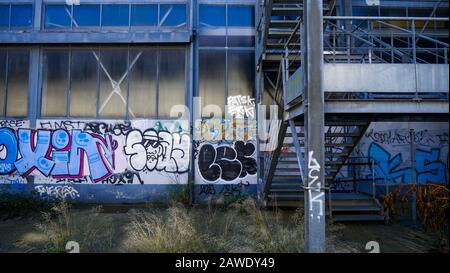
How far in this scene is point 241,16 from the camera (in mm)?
11008

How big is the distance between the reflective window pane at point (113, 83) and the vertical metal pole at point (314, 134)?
23.7 ft

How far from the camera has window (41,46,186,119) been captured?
10.8m

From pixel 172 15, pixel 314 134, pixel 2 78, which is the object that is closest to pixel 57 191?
pixel 2 78

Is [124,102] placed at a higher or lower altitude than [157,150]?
higher

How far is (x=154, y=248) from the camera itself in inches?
218

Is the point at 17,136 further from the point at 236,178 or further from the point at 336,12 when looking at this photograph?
the point at 336,12

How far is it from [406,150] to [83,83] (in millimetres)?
11020

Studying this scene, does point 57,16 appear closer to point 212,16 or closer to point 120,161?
point 212,16

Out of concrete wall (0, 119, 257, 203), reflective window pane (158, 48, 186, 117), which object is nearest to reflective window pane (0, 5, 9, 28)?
concrete wall (0, 119, 257, 203)

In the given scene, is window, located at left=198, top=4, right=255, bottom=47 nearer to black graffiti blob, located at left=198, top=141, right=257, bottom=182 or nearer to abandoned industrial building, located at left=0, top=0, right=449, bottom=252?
abandoned industrial building, located at left=0, top=0, right=449, bottom=252

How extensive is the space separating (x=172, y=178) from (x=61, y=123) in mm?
4092

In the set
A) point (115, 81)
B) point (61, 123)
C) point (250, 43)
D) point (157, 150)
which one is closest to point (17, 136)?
point (61, 123)

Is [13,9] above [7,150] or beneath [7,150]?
above

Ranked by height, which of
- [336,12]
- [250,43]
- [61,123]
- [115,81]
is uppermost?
[336,12]
